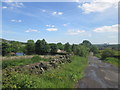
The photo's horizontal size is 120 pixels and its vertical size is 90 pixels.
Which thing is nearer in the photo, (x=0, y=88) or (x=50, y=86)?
(x=0, y=88)

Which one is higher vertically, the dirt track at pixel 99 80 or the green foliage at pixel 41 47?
the green foliage at pixel 41 47

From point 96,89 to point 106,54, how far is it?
29464 mm

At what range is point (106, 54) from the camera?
3400 centimetres

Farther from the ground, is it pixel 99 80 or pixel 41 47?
pixel 41 47

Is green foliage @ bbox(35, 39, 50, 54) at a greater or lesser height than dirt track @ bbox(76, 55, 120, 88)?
greater

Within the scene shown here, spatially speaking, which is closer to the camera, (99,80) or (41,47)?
(99,80)

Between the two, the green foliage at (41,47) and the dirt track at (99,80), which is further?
the green foliage at (41,47)

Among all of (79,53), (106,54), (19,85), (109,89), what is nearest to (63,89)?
(19,85)

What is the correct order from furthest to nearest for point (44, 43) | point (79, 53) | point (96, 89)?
1. point (44, 43)
2. point (79, 53)
3. point (96, 89)

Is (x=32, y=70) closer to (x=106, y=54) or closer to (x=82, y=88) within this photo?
(x=82, y=88)

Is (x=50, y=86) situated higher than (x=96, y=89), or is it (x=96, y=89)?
(x=50, y=86)

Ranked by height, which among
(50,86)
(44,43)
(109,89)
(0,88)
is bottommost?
(109,89)

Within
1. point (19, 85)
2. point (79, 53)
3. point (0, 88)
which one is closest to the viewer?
point (0, 88)

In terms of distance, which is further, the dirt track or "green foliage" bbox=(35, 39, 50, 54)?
"green foliage" bbox=(35, 39, 50, 54)
